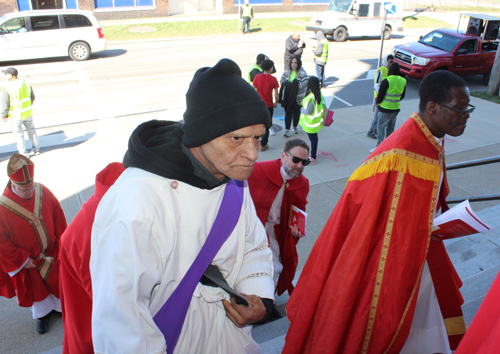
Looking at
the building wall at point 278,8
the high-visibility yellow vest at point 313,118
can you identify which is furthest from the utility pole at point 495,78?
the building wall at point 278,8

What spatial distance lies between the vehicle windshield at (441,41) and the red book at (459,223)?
1362cm

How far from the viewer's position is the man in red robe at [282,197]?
3789mm

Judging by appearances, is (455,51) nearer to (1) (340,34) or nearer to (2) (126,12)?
(1) (340,34)

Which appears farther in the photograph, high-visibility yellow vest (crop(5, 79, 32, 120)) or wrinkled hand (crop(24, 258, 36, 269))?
high-visibility yellow vest (crop(5, 79, 32, 120))

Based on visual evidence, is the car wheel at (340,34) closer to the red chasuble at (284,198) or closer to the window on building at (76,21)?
the window on building at (76,21)

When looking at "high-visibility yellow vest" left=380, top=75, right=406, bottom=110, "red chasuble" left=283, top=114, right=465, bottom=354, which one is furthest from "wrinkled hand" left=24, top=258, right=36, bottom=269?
Answer: "high-visibility yellow vest" left=380, top=75, right=406, bottom=110

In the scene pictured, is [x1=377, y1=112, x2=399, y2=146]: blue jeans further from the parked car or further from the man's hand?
the man's hand

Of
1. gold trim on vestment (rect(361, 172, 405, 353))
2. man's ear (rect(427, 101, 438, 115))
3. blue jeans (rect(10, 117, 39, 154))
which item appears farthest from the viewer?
blue jeans (rect(10, 117, 39, 154))

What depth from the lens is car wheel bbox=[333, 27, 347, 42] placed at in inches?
880

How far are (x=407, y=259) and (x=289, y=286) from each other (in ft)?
5.52

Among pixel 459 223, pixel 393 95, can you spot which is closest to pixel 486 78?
pixel 393 95

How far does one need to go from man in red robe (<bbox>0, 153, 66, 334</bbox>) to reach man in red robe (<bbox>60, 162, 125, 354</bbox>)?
1801 mm

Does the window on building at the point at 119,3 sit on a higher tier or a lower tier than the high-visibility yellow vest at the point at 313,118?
higher

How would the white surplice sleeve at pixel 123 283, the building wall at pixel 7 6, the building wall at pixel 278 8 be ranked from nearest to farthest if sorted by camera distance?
the white surplice sleeve at pixel 123 283
the building wall at pixel 7 6
the building wall at pixel 278 8
